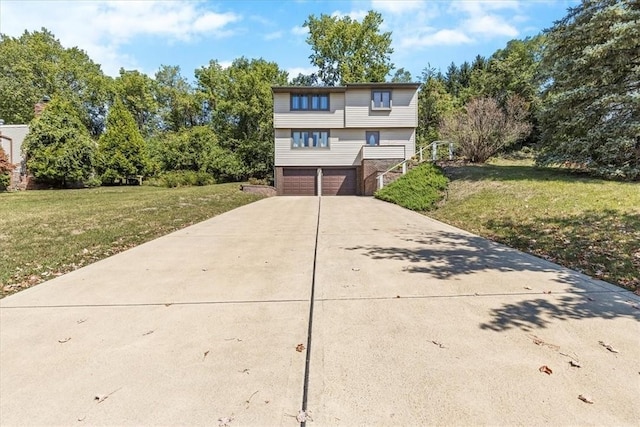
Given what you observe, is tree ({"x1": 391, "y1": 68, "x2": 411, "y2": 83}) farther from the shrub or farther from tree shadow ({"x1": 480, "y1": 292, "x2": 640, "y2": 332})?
tree shadow ({"x1": 480, "y1": 292, "x2": 640, "y2": 332})

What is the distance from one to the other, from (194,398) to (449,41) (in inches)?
731

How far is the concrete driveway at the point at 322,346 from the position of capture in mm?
2096

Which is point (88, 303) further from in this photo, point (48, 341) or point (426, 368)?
point (426, 368)

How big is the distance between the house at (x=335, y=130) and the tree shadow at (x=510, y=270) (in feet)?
51.5

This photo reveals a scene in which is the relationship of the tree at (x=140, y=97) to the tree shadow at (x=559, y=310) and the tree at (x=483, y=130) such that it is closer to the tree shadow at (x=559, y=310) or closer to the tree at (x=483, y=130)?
the tree at (x=483, y=130)

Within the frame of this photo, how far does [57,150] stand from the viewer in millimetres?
19578

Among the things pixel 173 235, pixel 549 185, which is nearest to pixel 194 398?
pixel 173 235

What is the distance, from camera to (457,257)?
5.78 meters

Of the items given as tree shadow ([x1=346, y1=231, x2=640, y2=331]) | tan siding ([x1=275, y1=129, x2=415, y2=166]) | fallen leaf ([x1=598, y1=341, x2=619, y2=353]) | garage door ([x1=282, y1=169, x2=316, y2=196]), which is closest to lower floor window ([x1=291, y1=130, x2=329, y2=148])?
tan siding ([x1=275, y1=129, x2=415, y2=166])

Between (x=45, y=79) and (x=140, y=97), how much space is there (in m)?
8.56

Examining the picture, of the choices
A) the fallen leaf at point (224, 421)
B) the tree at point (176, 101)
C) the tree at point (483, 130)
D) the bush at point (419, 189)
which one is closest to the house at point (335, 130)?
the tree at point (483, 130)

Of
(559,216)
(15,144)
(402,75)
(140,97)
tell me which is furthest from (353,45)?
(559,216)

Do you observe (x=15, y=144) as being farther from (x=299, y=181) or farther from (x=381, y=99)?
(x=381, y=99)

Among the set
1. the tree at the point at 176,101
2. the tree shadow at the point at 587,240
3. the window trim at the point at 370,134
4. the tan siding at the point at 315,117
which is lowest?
the tree shadow at the point at 587,240
